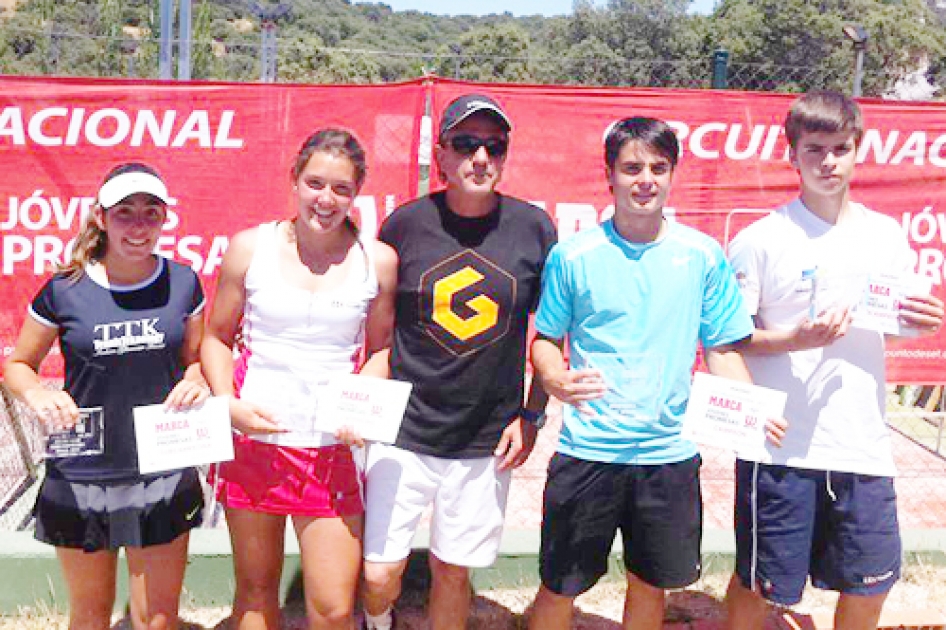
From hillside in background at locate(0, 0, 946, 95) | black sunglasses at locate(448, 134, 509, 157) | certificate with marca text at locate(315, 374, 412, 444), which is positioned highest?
hillside in background at locate(0, 0, 946, 95)

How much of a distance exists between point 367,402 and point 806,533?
138cm

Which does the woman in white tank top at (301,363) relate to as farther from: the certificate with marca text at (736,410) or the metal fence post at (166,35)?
the metal fence post at (166,35)

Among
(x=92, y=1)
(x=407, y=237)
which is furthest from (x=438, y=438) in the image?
(x=92, y=1)

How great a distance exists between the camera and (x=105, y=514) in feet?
8.06

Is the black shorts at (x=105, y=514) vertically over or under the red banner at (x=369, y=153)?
under

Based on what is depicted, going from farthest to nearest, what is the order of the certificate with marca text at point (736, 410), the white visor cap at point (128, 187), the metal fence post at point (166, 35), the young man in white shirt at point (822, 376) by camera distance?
the metal fence post at point (166, 35), the young man in white shirt at point (822, 376), the certificate with marca text at point (736, 410), the white visor cap at point (128, 187)

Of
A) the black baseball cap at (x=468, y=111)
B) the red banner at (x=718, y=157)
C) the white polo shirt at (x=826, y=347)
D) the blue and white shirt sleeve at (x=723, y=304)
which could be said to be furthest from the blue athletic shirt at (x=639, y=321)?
the red banner at (x=718, y=157)

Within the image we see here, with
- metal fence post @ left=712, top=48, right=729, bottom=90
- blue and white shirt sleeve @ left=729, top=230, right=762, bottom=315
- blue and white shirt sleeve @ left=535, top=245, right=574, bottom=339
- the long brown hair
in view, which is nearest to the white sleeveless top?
the long brown hair

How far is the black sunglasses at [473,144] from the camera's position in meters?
2.62

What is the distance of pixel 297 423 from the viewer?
259cm

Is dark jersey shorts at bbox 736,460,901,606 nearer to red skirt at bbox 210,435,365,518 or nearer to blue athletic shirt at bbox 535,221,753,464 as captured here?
blue athletic shirt at bbox 535,221,753,464

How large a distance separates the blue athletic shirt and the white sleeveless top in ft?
1.89

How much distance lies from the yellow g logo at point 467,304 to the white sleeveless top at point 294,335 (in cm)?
20

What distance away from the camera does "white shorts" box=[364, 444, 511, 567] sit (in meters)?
2.76
